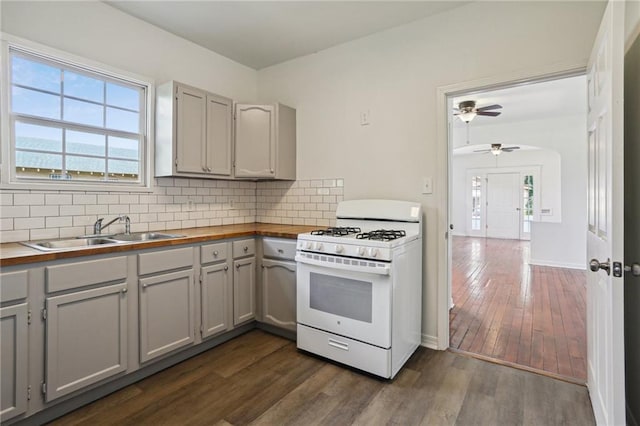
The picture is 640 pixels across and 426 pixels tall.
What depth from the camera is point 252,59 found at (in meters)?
3.52

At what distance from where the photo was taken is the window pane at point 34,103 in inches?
85.1

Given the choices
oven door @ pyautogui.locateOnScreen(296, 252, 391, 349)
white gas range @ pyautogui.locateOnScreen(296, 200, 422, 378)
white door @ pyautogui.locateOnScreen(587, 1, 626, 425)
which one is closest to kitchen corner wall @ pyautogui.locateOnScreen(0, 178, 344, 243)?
white gas range @ pyautogui.locateOnScreen(296, 200, 422, 378)

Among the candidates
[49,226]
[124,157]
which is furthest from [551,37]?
[49,226]

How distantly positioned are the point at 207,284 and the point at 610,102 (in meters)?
2.58

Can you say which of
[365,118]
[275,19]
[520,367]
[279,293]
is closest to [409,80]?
[365,118]

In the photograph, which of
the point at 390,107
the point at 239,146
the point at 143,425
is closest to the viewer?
the point at 143,425

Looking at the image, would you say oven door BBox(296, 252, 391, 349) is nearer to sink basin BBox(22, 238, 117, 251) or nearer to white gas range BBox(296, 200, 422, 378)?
white gas range BBox(296, 200, 422, 378)

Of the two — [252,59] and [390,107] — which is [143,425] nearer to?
[390,107]

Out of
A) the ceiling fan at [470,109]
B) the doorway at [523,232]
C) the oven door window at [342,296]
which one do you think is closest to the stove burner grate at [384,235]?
the oven door window at [342,296]

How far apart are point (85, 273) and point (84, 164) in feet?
3.44

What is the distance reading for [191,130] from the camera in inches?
112

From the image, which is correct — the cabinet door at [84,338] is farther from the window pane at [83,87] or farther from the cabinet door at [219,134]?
the window pane at [83,87]

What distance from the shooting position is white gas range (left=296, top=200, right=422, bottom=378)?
215cm

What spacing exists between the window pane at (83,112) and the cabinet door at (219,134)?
2.68ft
